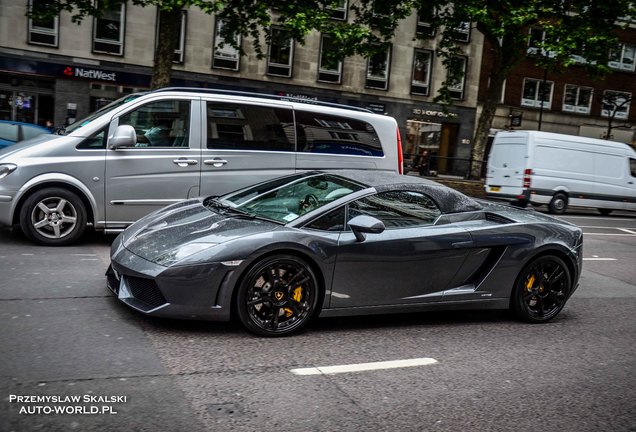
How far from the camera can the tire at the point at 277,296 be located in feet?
15.8

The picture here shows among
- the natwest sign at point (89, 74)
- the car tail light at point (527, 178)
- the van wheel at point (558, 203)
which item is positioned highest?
the natwest sign at point (89, 74)

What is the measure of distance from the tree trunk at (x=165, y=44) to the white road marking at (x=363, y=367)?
14982 millimetres

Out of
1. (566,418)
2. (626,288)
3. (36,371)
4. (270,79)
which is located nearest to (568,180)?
(626,288)

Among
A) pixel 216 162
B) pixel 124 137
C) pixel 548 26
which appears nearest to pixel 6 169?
pixel 124 137

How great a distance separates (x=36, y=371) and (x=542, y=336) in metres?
4.20

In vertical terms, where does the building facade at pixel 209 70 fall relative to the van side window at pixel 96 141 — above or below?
above

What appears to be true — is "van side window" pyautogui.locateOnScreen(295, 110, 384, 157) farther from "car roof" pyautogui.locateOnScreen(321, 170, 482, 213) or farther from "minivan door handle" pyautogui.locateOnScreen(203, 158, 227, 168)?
"car roof" pyautogui.locateOnScreen(321, 170, 482, 213)

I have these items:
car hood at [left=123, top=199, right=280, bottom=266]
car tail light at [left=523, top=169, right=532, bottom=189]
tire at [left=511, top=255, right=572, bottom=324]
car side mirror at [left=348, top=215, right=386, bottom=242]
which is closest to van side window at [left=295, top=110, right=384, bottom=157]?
car hood at [left=123, top=199, right=280, bottom=266]

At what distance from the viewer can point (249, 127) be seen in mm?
8602

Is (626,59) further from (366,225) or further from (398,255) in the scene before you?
(366,225)

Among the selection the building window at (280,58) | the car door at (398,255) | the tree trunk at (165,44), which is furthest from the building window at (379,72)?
the car door at (398,255)

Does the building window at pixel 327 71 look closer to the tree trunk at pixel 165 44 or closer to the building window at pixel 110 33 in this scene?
the building window at pixel 110 33

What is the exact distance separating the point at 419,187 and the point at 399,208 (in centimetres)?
35

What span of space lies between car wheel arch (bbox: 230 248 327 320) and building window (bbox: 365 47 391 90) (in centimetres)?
2881
